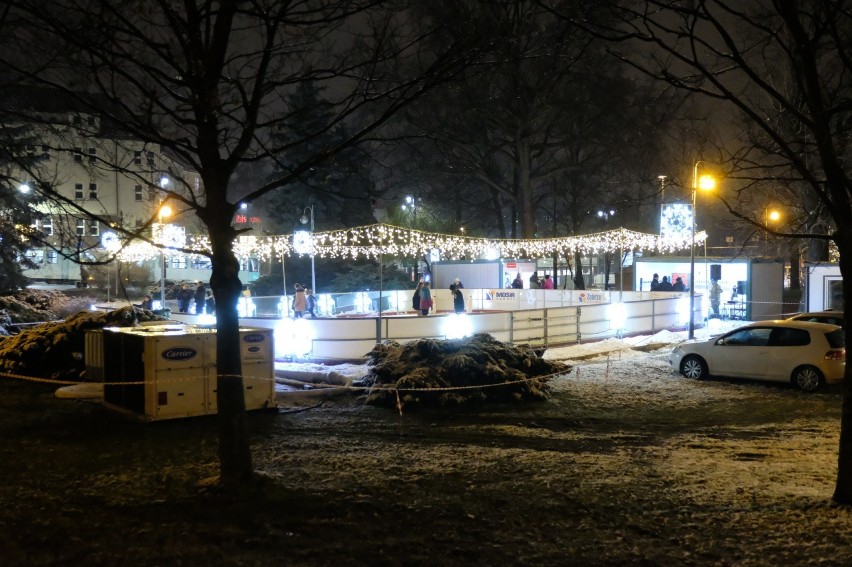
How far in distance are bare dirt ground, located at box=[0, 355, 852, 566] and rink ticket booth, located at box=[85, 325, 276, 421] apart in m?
0.31

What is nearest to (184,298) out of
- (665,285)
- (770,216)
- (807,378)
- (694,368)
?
(694,368)

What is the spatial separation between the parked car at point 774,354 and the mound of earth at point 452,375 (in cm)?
371

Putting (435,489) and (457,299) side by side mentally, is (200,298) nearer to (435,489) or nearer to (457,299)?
(457,299)

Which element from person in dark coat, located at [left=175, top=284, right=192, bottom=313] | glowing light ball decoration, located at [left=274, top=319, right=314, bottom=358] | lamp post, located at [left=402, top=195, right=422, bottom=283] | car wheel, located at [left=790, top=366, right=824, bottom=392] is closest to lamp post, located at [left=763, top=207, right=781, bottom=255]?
lamp post, located at [left=402, top=195, right=422, bottom=283]

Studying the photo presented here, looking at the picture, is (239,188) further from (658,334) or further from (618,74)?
(658,334)

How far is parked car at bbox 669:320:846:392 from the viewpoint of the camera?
14586mm

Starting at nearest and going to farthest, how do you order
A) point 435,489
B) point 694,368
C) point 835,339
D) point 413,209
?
point 435,489, point 835,339, point 694,368, point 413,209

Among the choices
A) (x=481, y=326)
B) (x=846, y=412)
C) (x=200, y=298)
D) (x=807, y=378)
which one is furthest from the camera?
(x=200, y=298)

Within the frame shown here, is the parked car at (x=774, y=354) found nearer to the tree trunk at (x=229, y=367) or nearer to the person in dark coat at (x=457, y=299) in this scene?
the person in dark coat at (x=457, y=299)

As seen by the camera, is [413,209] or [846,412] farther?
[413,209]

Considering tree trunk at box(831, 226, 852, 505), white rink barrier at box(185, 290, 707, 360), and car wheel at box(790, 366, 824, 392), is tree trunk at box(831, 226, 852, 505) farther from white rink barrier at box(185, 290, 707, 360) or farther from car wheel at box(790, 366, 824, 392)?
white rink barrier at box(185, 290, 707, 360)

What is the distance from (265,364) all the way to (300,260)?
3706 cm

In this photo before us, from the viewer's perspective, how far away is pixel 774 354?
15.1 meters

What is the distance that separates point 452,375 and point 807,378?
721 cm
